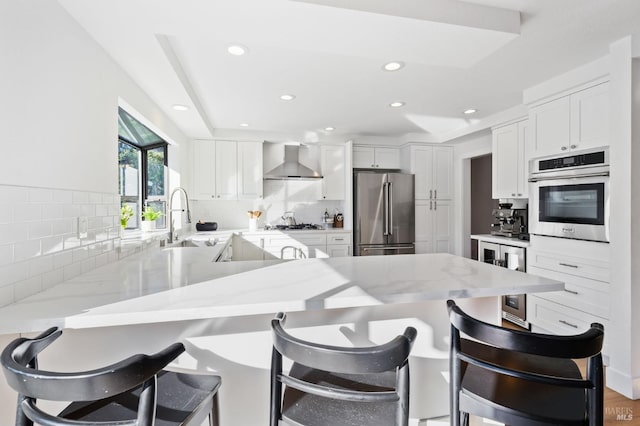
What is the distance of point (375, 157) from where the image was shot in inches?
197

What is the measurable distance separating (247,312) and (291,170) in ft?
12.5

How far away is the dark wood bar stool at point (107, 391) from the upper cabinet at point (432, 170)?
441 centimetres

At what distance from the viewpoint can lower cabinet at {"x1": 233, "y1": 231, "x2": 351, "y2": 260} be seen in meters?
4.35

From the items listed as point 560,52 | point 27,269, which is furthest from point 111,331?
point 560,52

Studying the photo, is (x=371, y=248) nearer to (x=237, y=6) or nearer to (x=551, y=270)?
(x=551, y=270)

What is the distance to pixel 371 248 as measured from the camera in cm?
459

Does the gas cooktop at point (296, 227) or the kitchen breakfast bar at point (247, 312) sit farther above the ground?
the gas cooktop at point (296, 227)

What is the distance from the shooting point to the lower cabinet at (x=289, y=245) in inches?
171

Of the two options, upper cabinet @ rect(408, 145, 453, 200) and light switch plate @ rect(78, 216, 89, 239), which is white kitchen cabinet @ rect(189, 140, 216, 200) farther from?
upper cabinet @ rect(408, 145, 453, 200)

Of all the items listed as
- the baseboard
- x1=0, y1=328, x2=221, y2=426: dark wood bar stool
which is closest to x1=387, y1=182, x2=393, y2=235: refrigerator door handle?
the baseboard

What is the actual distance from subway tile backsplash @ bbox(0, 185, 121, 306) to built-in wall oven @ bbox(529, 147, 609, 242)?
11.2ft

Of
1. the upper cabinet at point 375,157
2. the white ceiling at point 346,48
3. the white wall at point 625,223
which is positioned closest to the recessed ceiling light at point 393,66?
the white ceiling at point 346,48

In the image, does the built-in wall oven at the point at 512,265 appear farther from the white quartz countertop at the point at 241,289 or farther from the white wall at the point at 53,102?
the white wall at the point at 53,102

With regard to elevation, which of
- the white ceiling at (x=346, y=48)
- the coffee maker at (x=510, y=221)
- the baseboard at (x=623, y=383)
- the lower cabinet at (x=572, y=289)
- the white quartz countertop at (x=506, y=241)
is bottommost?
the baseboard at (x=623, y=383)
